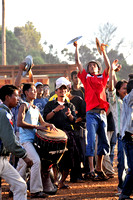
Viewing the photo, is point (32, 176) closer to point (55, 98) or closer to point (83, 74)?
point (55, 98)

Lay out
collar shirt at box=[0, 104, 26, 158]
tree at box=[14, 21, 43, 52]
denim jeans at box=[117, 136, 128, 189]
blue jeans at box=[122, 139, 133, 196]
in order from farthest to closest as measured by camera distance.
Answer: tree at box=[14, 21, 43, 52], denim jeans at box=[117, 136, 128, 189], blue jeans at box=[122, 139, 133, 196], collar shirt at box=[0, 104, 26, 158]

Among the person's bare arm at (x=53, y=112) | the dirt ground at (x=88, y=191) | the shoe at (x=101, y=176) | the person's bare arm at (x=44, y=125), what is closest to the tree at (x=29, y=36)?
the shoe at (x=101, y=176)

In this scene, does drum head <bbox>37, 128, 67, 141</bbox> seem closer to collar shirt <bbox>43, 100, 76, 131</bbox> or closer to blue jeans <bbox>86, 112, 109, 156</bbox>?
collar shirt <bbox>43, 100, 76, 131</bbox>

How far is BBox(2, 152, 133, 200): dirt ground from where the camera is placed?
653 cm

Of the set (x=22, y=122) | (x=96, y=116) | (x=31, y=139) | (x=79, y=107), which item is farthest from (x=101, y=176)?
(x=22, y=122)

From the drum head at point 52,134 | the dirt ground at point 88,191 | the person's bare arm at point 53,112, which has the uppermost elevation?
the person's bare arm at point 53,112

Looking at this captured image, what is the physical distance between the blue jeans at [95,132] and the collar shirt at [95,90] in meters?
0.20

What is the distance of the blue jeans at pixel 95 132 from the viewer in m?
8.05

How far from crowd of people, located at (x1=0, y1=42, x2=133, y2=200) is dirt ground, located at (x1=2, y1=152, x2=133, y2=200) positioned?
179 millimetres

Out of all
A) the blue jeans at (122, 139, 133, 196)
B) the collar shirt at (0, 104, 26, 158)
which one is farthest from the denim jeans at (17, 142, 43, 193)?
the collar shirt at (0, 104, 26, 158)

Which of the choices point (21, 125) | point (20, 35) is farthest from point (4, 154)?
point (20, 35)

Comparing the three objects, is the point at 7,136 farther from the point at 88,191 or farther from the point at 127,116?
the point at 88,191

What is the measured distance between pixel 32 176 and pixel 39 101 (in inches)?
138

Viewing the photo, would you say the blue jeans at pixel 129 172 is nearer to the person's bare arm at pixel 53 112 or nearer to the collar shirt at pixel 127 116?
the collar shirt at pixel 127 116
